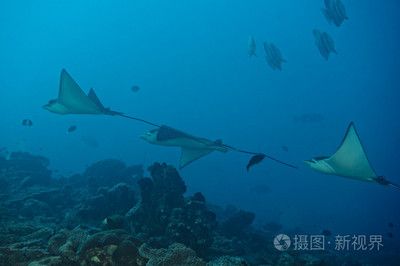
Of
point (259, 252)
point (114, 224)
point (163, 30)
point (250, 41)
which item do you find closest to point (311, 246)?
point (259, 252)

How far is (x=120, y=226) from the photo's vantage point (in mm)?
7043

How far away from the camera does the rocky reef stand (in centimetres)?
488

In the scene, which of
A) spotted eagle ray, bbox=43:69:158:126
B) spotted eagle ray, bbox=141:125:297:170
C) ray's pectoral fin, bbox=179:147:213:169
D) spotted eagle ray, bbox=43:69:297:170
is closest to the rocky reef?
ray's pectoral fin, bbox=179:147:213:169

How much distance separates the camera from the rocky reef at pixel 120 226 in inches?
192

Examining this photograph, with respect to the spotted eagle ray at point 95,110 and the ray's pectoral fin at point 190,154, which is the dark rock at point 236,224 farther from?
the spotted eagle ray at point 95,110

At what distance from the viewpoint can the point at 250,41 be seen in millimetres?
14023

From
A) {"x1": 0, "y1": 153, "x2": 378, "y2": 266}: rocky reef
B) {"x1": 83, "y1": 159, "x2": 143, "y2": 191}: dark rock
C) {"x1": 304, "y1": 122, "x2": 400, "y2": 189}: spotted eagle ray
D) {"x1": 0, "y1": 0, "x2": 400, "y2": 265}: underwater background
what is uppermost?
{"x1": 0, "y1": 0, "x2": 400, "y2": 265}: underwater background

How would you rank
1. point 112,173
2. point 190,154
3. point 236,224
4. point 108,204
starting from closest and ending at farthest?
1. point 190,154
2. point 108,204
3. point 236,224
4. point 112,173

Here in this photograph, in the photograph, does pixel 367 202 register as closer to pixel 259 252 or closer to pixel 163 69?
pixel 259 252

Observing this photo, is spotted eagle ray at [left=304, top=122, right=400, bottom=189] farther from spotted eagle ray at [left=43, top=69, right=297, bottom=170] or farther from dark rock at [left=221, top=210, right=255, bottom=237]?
dark rock at [left=221, top=210, right=255, bottom=237]

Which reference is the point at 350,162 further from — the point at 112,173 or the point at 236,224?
the point at 112,173

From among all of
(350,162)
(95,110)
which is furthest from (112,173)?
(350,162)

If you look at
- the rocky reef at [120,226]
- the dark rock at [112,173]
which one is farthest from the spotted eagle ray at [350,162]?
the dark rock at [112,173]

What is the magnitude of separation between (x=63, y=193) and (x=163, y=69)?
122684 mm
